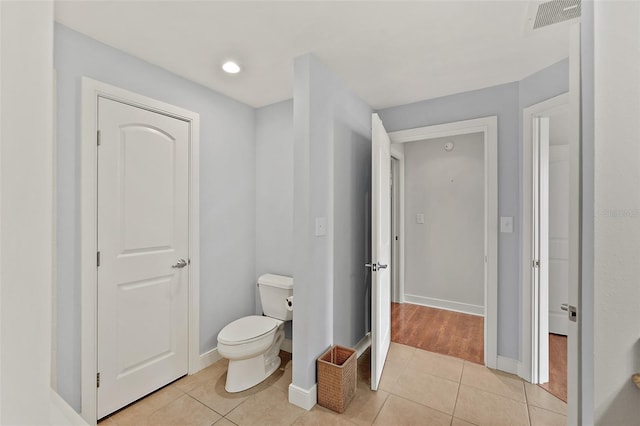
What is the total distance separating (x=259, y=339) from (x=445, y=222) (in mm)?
2735

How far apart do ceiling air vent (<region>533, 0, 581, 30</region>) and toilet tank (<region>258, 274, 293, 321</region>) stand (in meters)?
2.33

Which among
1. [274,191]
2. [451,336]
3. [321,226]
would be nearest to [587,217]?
[321,226]

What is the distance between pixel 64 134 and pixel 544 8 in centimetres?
259

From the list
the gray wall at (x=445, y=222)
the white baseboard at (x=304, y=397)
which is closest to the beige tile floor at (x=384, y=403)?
the white baseboard at (x=304, y=397)

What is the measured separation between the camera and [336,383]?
1.89 m

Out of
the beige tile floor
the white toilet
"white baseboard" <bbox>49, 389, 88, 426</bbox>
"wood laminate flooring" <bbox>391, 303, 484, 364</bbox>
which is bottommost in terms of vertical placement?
the beige tile floor

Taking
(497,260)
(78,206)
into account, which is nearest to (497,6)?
(497,260)

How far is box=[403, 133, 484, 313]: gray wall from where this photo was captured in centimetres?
358

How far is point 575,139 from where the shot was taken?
1116mm

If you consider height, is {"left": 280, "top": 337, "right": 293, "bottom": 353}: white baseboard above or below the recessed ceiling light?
below

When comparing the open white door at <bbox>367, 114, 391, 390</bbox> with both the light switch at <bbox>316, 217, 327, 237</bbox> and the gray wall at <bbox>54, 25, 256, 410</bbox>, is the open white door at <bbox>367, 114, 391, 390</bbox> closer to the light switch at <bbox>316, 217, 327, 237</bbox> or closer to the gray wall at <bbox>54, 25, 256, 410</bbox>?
the light switch at <bbox>316, 217, 327, 237</bbox>

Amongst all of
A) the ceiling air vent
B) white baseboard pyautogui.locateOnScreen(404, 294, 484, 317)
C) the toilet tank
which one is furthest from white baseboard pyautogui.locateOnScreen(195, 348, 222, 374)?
the ceiling air vent

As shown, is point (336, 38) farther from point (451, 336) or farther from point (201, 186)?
point (451, 336)

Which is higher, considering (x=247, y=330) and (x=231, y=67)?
(x=231, y=67)
